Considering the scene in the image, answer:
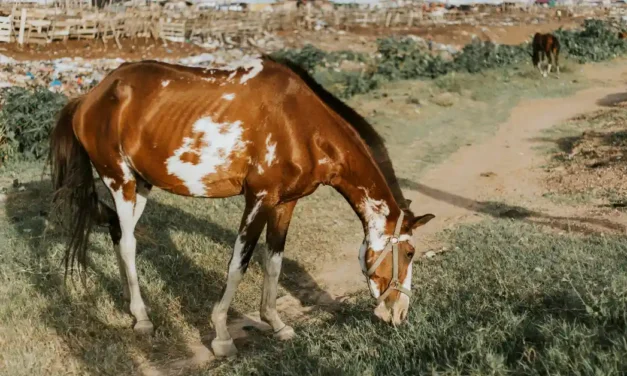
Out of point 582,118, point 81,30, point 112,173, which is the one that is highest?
point 112,173

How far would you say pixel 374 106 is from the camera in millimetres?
14805

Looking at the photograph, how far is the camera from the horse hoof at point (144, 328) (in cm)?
462

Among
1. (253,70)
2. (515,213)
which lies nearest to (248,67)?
(253,70)

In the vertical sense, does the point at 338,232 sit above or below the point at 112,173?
below

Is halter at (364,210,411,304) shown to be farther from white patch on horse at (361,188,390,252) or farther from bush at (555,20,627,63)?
bush at (555,20,627,63)

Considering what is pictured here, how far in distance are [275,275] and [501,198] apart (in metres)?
4.43

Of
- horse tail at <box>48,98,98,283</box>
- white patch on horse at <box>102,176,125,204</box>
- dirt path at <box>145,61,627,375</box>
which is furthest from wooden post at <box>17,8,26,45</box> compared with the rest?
white patch on horse at <box>102,176,125,204</box>

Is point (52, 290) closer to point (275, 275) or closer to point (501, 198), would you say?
point (275, 275)

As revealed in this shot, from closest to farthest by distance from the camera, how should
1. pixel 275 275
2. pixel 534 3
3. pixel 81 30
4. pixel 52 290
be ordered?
pixel 275 275
pixel 52 290
pixel 81 30
pixel 534 3

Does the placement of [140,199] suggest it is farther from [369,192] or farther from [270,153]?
[369,192]

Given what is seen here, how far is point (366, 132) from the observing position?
4312mm

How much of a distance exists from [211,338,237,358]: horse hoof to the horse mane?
1.57 metres

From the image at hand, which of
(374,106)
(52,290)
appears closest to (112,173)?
(52,290)

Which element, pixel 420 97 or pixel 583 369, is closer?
pixel 583 369
